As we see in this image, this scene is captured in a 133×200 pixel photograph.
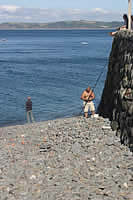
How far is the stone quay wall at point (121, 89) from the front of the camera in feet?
41.7

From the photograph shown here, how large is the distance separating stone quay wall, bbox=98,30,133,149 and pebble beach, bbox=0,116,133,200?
423 millimetres

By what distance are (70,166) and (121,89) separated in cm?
384

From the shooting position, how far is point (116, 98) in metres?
14.2

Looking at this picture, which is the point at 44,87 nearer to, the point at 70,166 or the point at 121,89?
the point at 121,89

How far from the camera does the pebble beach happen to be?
9711 mm

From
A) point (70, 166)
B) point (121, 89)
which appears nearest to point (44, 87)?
point (121, 89)

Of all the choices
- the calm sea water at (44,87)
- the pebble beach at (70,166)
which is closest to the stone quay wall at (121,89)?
the pebble beach at (70,166)

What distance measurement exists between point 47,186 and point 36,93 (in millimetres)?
27208

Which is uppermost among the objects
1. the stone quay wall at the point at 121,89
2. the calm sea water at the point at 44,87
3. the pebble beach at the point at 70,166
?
the stone quay wall at the point at 121,89

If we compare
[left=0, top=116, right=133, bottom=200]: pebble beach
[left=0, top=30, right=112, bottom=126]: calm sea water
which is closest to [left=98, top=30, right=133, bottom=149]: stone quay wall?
[left=0, top=116, right=133, bottom=200]: pebble beach

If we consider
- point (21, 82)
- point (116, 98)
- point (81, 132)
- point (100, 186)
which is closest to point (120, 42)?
point (116, 98)

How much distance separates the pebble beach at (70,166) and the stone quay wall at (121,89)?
423mm

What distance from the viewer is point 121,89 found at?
1363 centimetres

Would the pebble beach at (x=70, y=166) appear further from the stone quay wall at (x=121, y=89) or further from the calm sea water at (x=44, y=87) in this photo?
the calm sea water at (x=44, y=87)
